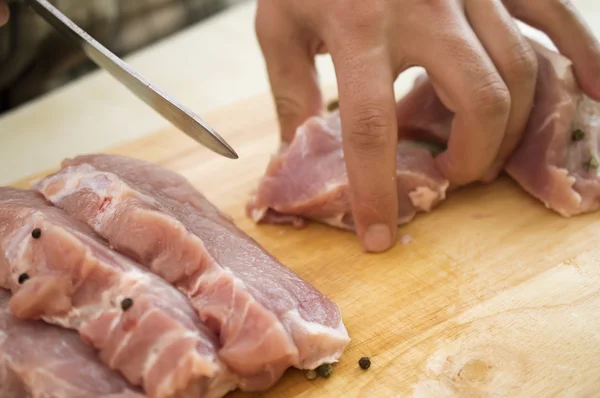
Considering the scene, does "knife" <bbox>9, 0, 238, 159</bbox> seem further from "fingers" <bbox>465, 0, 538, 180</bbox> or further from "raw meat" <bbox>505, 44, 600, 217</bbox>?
"raw meat" <bbox>505, 44, 600, 217</bbox>

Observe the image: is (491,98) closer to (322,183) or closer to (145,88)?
(322,183)

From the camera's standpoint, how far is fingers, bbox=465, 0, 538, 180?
2.79m

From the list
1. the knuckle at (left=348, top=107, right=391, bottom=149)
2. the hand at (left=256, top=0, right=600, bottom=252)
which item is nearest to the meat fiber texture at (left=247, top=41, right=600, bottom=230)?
the hand at (left=256, top=0, right=600, bottom=252)

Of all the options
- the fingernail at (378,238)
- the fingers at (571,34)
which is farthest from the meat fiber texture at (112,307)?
the fingers at (571,34)

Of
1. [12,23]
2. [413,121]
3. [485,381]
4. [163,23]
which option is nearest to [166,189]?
[413,121]

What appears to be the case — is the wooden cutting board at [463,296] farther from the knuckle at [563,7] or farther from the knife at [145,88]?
the knuckle at [563,7]

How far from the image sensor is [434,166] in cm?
311

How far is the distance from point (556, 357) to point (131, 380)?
1465 mm

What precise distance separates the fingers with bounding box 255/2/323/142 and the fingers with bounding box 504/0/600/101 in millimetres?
1029

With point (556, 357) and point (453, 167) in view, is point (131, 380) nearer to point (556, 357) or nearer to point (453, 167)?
point (556, 357)

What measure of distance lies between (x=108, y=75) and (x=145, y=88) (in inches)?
78.1

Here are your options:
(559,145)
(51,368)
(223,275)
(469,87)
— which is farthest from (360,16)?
(51,368)

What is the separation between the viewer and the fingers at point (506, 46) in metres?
2.79

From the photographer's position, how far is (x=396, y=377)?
2287 millimetres
